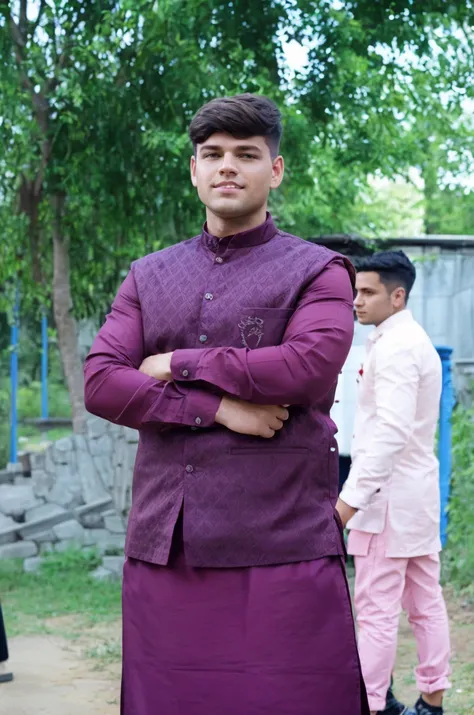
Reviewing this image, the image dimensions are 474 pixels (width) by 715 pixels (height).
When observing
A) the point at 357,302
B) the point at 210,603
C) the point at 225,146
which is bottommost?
the point at 210,603

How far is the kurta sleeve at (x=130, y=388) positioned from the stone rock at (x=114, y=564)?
557 cm

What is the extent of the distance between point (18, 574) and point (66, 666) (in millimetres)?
2607

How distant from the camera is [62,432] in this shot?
18672 millimetres

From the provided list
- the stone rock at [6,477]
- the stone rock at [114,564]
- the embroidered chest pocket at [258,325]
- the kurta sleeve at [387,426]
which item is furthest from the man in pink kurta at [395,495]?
the stone rock at [6,477]

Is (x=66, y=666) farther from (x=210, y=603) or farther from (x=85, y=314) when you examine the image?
(x=85, y=314)

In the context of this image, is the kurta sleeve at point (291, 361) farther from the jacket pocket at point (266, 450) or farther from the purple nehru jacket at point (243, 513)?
the jacket pocket at point (266, 450)

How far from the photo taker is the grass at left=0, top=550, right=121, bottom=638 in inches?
275

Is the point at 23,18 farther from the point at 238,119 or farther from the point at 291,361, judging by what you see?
the point at 291,361

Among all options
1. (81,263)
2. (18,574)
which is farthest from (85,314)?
(18,574)

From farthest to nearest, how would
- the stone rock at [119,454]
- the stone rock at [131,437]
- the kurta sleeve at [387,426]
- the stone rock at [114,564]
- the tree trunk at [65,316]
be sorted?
the tree trunk at [65,316]
the stone rock at [119,454]
the stone rock at [131,437]
the stone rock at [114,564]
the kurta sleeve at [387,426]

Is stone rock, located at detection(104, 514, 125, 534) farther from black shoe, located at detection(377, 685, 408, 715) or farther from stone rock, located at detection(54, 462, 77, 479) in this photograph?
black shoe, located at detection(377, 685, 408, 715)

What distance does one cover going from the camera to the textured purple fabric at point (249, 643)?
2637mm

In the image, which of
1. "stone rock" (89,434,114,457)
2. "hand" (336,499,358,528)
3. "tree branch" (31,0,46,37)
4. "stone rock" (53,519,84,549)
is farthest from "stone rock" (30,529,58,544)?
"hand" (336,499,358,528)

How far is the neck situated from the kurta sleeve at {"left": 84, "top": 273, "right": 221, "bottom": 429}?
27 cm
